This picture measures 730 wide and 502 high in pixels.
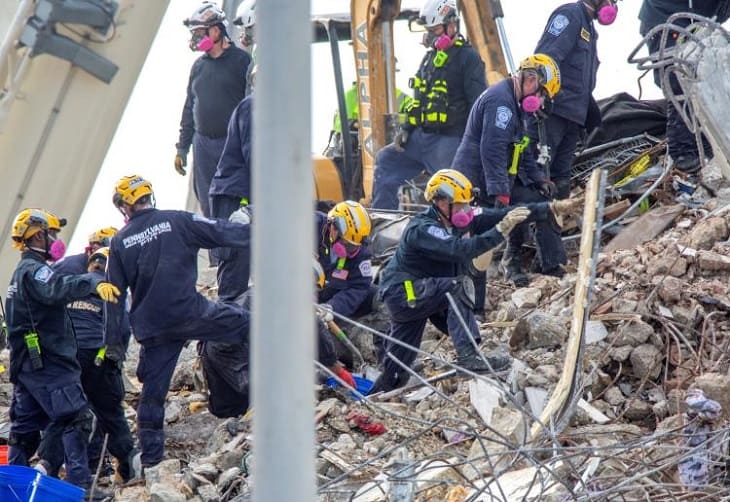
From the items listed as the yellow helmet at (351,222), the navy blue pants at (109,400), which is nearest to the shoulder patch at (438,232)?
the yellow helmet at (351,222)

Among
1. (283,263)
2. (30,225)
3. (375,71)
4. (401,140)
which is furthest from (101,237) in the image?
(283,263)

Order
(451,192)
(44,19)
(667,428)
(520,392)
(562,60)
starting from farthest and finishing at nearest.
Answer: (44,19) → (562,60) → (451,192) → (520,392) → (667,428)

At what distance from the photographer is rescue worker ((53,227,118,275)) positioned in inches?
416

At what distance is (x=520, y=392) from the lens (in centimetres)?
926

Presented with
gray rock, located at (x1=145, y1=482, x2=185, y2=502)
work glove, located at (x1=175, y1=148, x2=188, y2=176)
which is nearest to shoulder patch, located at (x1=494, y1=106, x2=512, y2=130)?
work glove, located at (x1=175, y1=148, x2=188, y2=176)

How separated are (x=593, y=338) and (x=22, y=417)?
3562mm

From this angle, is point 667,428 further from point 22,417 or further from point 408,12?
point 408,12

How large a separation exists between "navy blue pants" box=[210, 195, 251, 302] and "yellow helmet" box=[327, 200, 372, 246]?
684 mm

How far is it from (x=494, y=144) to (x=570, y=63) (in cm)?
109

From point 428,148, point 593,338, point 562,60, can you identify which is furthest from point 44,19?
point 593,338

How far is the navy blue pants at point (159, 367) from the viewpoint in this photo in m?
9.64

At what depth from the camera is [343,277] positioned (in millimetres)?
10977

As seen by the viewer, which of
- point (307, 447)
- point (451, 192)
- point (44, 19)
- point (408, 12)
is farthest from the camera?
point (408, 12)

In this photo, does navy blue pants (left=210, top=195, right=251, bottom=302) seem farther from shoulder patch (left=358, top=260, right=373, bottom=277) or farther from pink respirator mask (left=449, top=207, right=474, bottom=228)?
pink respirator mask (left=449, top=207, right=474, bottom=228)
